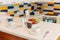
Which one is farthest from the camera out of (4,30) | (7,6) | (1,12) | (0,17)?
(7,6)

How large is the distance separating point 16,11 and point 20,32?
126cm

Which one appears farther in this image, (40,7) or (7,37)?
(40,7)

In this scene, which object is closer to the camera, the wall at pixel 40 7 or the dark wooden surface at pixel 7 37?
the dark wooden surface at pixel 7 37

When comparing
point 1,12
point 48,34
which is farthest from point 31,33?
point 1,12

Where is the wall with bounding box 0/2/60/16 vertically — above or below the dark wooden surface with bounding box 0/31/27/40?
above

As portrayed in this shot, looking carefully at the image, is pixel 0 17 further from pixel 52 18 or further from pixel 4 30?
pixel 52 18

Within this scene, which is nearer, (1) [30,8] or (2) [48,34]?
(2) [48,34]

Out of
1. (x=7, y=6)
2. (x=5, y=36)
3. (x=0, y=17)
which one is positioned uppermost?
(x=7, y=6)

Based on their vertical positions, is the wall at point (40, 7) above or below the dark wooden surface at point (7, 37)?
above

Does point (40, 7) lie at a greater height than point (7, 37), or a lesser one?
greater

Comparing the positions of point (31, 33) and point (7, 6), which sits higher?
point (7, 6)

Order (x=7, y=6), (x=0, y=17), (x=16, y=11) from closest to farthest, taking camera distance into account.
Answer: (x=0, y=17)
(x=7, y=6)
(x=16, y=11)

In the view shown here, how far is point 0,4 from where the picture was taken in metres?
2.07

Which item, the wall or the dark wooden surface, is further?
the wall
